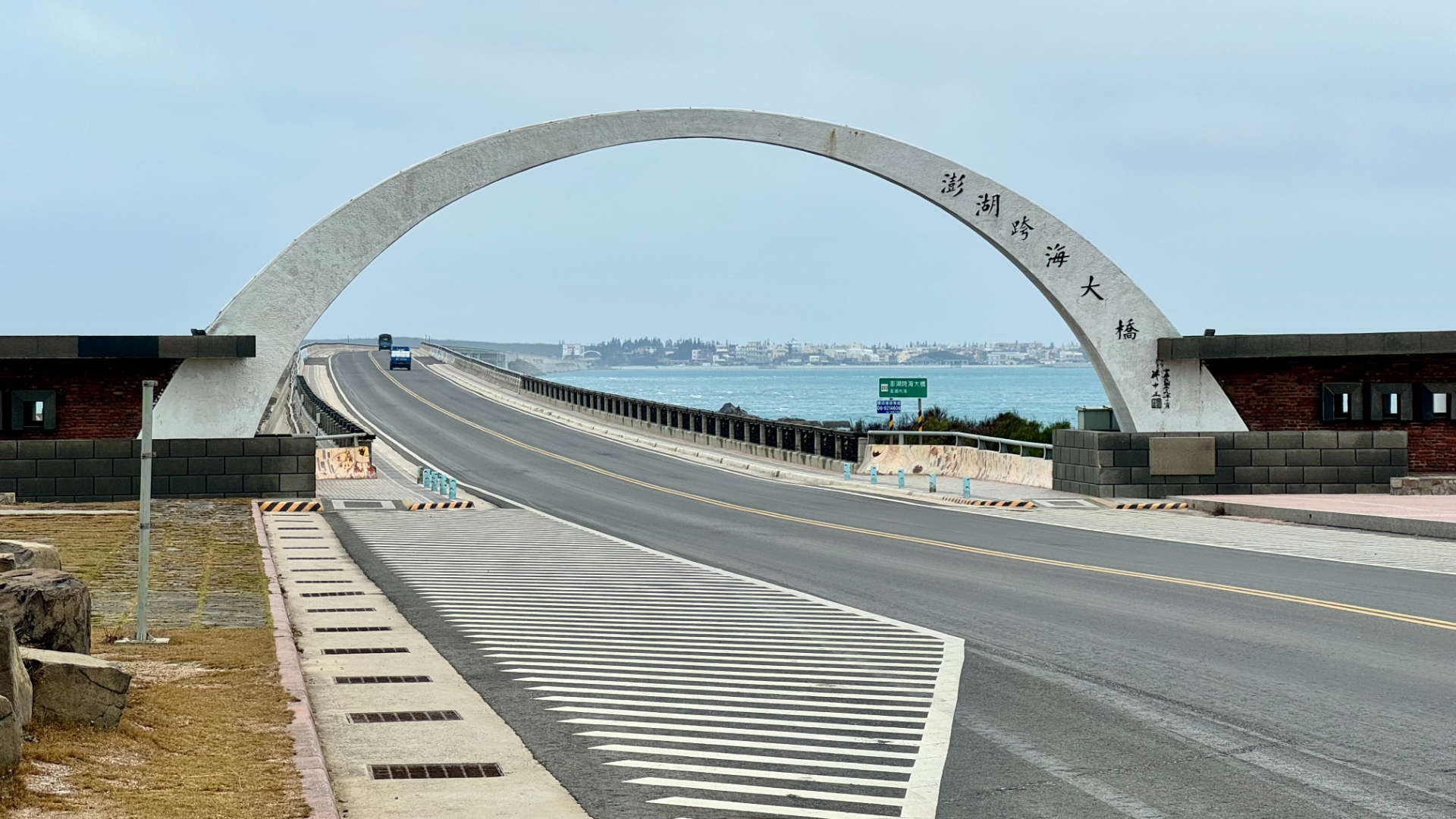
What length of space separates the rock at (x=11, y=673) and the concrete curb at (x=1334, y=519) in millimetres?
22299

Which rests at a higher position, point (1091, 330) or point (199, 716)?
point (1091, 330)

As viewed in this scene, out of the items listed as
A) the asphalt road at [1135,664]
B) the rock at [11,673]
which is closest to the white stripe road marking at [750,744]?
the asphalt road at [1135,664]

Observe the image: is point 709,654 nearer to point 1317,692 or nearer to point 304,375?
point 1317,692

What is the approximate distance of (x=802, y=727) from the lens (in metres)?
9.23

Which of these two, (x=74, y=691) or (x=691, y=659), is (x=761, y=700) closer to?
(x=691, y=659)

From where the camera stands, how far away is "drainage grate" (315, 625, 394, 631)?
14.0 m

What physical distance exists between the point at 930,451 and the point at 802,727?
107ft

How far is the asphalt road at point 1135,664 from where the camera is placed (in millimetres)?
7719

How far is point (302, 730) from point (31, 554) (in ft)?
15.1

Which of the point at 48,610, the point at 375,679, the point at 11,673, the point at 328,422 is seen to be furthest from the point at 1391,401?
the point at 328,422

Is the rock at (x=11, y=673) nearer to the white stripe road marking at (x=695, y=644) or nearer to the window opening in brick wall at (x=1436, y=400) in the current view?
the white stripe road marking at (x=695, y=644)

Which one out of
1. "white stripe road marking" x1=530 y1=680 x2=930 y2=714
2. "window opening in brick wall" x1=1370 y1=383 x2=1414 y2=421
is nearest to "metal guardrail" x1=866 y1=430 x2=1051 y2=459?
"window opening in brick wall" x1=1370 y1=383 x2=1414 y2=421

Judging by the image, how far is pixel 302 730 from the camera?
28.3 ft

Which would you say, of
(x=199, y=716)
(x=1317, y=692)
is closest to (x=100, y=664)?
(x=199, y=716)
